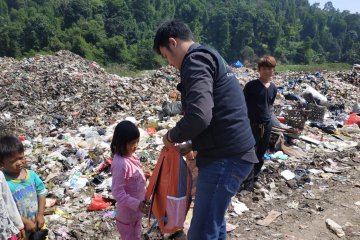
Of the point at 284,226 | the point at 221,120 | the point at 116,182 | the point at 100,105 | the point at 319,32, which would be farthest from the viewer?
the point at 319,32

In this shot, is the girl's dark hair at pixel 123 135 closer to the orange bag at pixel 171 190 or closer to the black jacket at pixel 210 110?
the orange bag at pixel 171 190

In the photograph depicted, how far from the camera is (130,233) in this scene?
2543mm

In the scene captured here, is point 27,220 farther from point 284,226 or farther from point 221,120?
point 284,226

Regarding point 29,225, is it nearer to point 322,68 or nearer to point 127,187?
point 127,187

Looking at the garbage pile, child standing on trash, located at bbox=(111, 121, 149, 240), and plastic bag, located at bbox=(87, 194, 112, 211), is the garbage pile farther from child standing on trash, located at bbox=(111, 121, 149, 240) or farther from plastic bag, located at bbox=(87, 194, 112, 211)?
child standing on trash, located at bbox=(111, 121, 149, 240)

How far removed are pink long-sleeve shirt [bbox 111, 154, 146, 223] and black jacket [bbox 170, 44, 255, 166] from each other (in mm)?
542

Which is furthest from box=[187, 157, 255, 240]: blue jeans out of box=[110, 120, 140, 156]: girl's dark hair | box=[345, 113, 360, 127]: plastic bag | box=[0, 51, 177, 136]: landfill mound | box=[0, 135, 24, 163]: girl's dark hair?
box=[345, 113, 360, 127]: plastic bag

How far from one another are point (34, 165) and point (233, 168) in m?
4.16

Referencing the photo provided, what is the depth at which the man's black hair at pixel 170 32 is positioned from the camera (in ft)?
6.50

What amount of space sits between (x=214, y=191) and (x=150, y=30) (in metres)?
60.1

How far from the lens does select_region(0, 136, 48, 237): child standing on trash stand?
2.29 m

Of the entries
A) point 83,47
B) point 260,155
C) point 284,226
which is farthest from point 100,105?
point 83,47

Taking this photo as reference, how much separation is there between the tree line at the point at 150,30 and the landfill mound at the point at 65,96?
2710cm

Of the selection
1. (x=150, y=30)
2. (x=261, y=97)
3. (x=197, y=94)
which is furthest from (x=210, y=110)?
(x=150, y=30)
